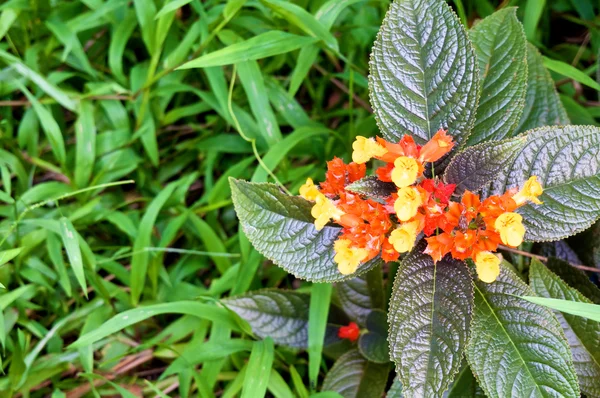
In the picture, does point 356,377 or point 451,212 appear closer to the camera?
point 451,212

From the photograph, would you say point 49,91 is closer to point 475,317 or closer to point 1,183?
point 1,183

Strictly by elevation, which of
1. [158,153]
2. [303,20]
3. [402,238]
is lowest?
[158,153]

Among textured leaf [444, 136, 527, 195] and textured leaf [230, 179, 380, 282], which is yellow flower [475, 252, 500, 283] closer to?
textured leaf [444, 136, 527, 195]

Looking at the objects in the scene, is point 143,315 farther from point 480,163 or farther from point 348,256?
point 480,163

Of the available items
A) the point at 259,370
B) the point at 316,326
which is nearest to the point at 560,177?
the point at 316,326

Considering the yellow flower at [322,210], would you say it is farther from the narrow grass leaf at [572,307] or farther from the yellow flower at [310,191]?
the narrow grass leaf at [572,307]
